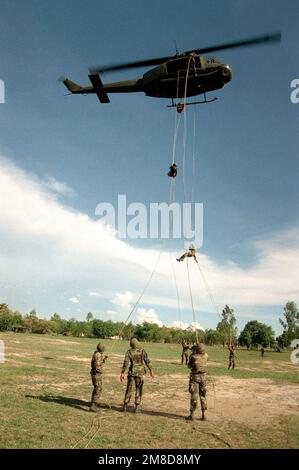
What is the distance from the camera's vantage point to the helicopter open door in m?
15.9

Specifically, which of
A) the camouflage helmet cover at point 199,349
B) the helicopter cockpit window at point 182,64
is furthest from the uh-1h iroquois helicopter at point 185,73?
the camouflage helmet cover at point 199,349

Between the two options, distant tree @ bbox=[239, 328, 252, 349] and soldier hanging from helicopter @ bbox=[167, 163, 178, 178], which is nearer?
soldier hanging from helicopter @ bbox=[167, 163, 178, 178]

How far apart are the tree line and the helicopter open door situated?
47242 mm

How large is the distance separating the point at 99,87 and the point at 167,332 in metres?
123

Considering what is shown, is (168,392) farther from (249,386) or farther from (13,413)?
(13,413)

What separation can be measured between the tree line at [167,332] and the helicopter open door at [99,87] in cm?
4724

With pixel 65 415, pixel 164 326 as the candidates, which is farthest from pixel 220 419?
pixel 164 326

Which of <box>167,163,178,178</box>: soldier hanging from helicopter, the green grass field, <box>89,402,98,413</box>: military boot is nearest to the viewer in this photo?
the green grass field

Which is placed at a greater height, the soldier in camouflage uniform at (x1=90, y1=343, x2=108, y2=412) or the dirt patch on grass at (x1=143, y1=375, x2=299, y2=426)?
the soldier in camouflage uniform at (x1=90, y1=343, x2=108, y2=412)

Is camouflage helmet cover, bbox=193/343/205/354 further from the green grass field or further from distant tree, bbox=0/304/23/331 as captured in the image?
distant tree, bbox=0/304/23/331

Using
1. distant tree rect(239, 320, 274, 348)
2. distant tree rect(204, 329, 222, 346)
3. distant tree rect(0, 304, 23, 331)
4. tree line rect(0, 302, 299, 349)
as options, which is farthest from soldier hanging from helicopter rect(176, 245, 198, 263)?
distant tree rect(204, 329, 222, 346)

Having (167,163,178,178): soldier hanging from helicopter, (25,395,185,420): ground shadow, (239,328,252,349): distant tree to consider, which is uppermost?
(167,163,178,178): soldier hanging from helicopter

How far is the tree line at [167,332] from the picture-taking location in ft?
267
